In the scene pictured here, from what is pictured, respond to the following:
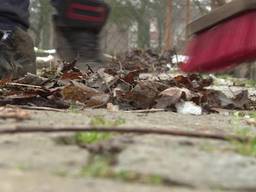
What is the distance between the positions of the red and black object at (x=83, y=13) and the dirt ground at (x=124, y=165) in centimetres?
185

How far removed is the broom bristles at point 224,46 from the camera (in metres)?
2.44

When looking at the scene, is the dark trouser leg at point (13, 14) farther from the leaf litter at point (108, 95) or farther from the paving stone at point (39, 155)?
the paving stone at point (39, 155)

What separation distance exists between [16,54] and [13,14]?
19cm

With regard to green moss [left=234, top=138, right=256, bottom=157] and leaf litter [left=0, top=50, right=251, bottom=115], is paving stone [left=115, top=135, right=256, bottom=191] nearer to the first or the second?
green moss [left=234, top=138, right=256, bottom=157]

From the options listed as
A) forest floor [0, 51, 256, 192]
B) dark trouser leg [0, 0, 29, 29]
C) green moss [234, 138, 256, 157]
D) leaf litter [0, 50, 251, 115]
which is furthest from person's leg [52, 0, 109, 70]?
green moss [234, 138, 256, 157]

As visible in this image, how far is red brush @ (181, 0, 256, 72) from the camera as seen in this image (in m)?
2.45

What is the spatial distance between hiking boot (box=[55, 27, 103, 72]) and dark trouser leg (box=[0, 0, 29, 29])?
18cm

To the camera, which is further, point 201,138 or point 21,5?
point 21,5

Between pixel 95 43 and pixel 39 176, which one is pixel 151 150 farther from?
pixel 95 43

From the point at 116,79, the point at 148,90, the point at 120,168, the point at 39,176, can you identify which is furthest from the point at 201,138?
the point at 116,79

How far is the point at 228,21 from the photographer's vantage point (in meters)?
2.66

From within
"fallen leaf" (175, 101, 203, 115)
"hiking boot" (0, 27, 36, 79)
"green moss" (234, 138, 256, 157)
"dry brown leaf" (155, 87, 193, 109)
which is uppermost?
"hiking boot" (0, 27, 36, 79)

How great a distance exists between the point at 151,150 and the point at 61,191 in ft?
0.96

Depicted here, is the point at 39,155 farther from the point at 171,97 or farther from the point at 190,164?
the point at 171,97
